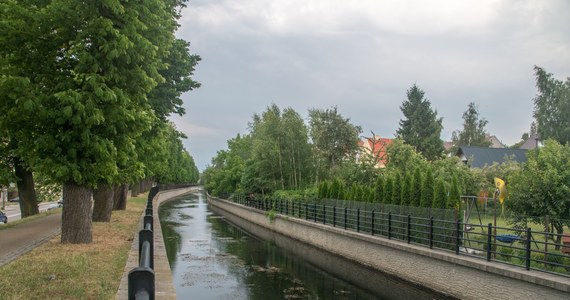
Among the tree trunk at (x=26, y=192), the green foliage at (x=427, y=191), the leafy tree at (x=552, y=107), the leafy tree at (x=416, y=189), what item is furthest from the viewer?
the leafy tree at (x=552, y=107)

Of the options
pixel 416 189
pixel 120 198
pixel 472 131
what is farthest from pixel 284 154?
pixel 472 131

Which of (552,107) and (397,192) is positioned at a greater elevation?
(552,107)

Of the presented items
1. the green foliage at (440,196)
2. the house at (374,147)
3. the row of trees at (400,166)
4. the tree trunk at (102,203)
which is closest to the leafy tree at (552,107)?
the row of trees at (400,166)

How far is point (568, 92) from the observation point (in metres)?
48.0

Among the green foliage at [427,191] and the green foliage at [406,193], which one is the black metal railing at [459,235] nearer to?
the green foliage at [406,193]

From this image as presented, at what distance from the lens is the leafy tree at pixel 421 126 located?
192 ft

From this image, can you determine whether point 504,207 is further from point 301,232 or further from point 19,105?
point 19,105

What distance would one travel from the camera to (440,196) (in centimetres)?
1648

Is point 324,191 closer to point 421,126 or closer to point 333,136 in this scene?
point 333,136

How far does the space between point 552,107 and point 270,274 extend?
43.7 metres

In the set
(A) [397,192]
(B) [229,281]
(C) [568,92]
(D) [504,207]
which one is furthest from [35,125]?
(C) [568,92]

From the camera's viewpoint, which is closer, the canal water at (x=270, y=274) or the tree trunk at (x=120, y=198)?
the canal water at (x=270, y=274)

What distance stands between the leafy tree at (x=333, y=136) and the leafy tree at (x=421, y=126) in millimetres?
25900

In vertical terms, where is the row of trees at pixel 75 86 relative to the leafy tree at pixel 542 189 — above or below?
above
